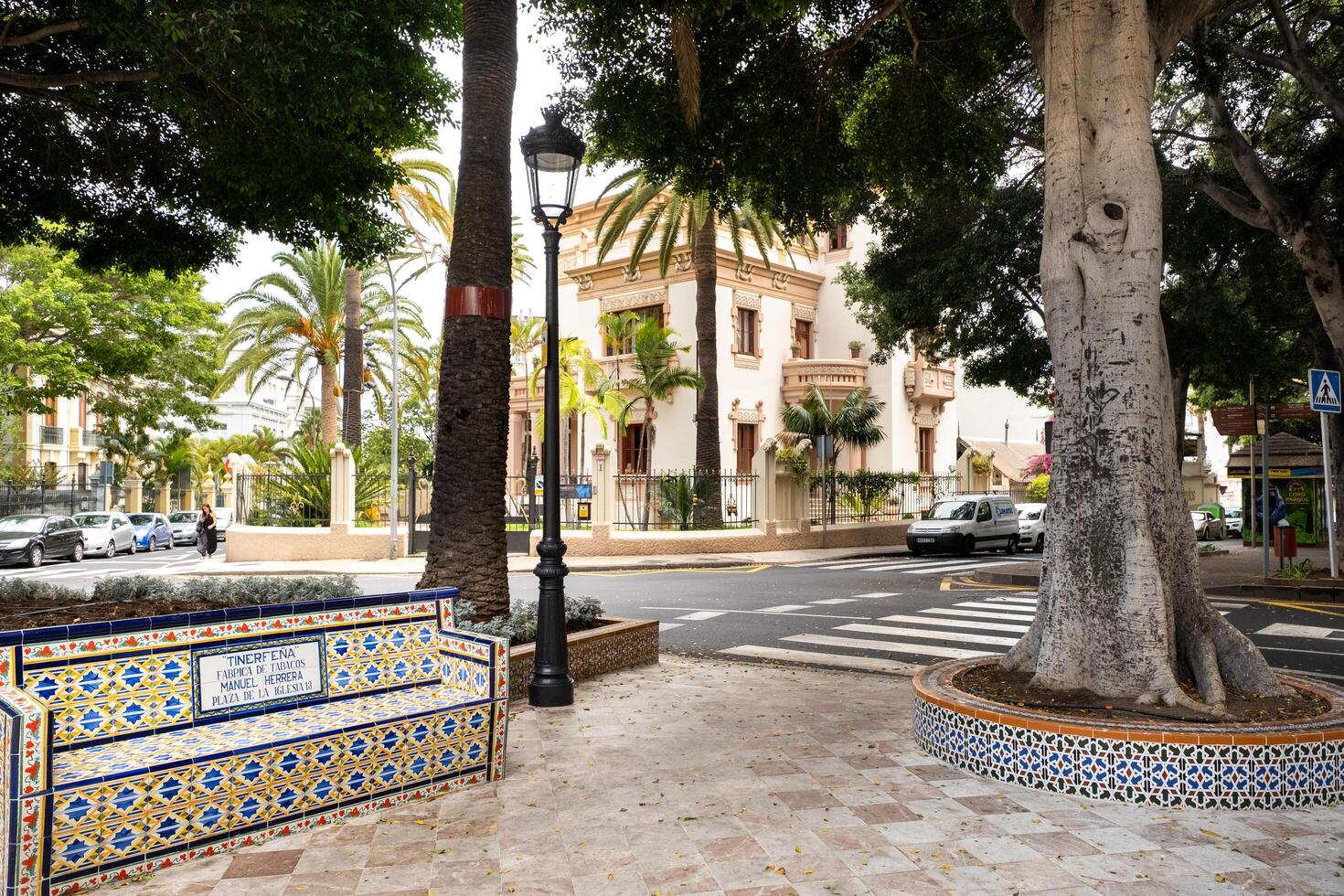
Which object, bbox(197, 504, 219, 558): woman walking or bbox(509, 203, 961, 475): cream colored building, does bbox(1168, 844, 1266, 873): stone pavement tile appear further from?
bbox(197, 504, 219, 558): woman walking

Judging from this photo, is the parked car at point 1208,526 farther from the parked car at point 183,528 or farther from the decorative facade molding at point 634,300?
the parked car at point 183,528

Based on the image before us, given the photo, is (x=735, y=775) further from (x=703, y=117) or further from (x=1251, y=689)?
(x=703, y=117)

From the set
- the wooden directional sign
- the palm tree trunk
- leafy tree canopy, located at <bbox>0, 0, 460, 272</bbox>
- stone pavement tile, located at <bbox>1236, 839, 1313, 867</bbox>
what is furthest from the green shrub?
the palm tree trunk

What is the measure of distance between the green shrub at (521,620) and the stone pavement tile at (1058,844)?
3792mm

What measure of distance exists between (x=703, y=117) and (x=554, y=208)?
3.35 meters

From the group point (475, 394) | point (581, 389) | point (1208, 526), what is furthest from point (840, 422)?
point (475, 394)

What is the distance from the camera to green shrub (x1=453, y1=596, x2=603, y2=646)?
750cm

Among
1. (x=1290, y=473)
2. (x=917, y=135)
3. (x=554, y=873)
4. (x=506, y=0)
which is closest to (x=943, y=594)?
(x=917, y=135)

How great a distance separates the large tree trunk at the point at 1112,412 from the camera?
17.7ft

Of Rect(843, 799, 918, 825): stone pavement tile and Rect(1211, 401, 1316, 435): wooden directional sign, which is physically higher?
Rect(1211, 401, 1316, 435): wooden directional sign

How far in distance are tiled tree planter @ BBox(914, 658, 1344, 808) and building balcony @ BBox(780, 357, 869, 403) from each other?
95.6 ft

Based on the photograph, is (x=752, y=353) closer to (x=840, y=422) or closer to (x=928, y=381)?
(x=840, y=422)

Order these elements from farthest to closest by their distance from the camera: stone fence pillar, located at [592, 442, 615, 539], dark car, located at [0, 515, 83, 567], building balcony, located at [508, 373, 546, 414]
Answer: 1. building balcony, located at [508, 373, 546, 414]
2. dark car, located at [0, 515, 83, 567]
3. stone fence pillar, located at [592, 442, 615, 539]

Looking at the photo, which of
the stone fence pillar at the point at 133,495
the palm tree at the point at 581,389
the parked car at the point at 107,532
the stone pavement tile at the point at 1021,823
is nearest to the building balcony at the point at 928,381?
the palm tree at the point at 581,389
